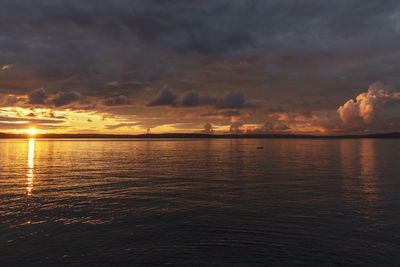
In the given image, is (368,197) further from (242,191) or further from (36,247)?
(36,247)

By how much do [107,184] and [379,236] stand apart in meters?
31.2

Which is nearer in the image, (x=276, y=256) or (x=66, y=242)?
(x=276, y=256)

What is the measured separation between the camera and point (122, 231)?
61.1 ft

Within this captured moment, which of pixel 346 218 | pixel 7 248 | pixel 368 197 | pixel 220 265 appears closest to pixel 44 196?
pixel 7 248

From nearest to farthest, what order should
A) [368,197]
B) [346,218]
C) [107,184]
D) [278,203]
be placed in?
1. [346,218]
2. [278,203]
3. [368,197]
4. [107,184]

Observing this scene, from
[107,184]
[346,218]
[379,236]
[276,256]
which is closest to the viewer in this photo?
[276,256]

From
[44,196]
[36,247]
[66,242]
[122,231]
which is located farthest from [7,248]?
[44,196]

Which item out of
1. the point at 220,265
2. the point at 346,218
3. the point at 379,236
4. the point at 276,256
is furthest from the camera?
the point at 346,218

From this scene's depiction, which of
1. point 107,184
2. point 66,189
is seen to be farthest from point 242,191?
point 66,189

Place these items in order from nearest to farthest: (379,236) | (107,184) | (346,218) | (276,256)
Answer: (276,256) < (379,236) < (346,218) < (107,184)

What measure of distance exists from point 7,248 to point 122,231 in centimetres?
650

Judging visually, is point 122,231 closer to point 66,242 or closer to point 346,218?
point 66,242

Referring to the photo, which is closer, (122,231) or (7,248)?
(7,248)

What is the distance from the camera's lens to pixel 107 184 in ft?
122
